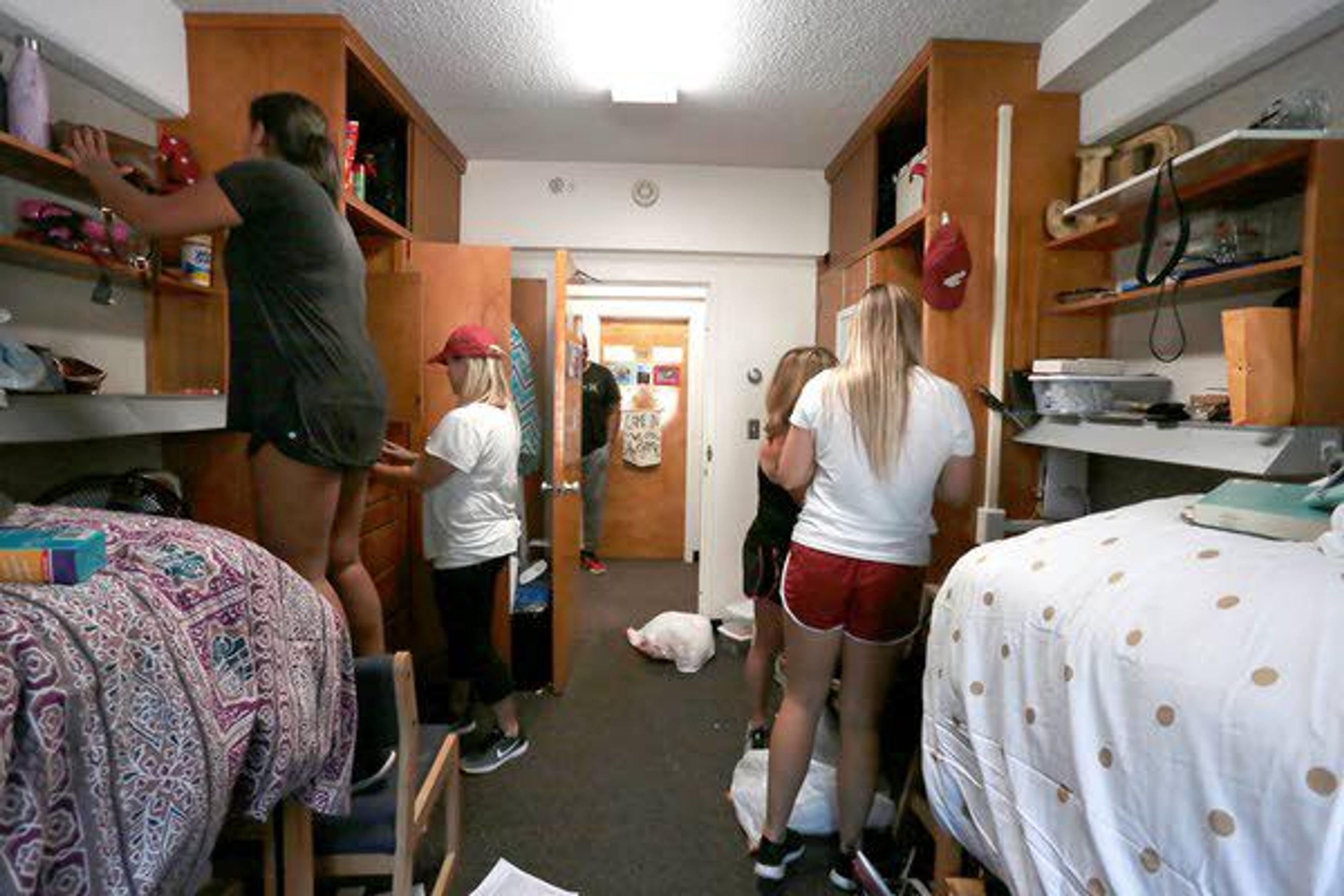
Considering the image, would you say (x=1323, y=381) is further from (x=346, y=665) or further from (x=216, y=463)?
(x=216, y=463)

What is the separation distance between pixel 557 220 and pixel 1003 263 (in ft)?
6.96

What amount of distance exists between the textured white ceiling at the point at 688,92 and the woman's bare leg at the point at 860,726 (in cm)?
183

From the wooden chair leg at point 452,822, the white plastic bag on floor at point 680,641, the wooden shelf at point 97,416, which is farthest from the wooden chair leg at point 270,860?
the white plastic bag on floor at point 680,641

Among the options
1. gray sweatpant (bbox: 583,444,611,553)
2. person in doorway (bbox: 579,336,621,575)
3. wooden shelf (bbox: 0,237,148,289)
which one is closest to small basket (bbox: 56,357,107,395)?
wooden shelf (bbox: 0,237,148,289)

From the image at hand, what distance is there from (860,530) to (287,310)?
1.29m

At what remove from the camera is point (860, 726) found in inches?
60.6

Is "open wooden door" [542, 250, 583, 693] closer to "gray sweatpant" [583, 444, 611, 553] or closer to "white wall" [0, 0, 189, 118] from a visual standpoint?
"white wall" [0, 0, 189, 118]

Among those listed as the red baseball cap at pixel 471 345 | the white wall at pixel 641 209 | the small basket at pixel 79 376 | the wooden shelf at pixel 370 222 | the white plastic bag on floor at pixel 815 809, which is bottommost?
the white plastic bag on floor at pixel 815 809

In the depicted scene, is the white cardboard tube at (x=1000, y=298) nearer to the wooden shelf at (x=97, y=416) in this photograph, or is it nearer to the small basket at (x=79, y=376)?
the wooden shelf at (x=97, y=416)

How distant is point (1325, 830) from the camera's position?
0.55 metres

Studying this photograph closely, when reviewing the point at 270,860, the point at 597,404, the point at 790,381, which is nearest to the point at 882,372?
the point at 790,381

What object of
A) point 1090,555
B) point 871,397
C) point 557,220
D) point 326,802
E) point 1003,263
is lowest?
point 326,802

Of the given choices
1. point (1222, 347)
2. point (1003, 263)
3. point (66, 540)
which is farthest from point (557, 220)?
point (66, 540)

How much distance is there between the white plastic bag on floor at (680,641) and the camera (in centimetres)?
288
